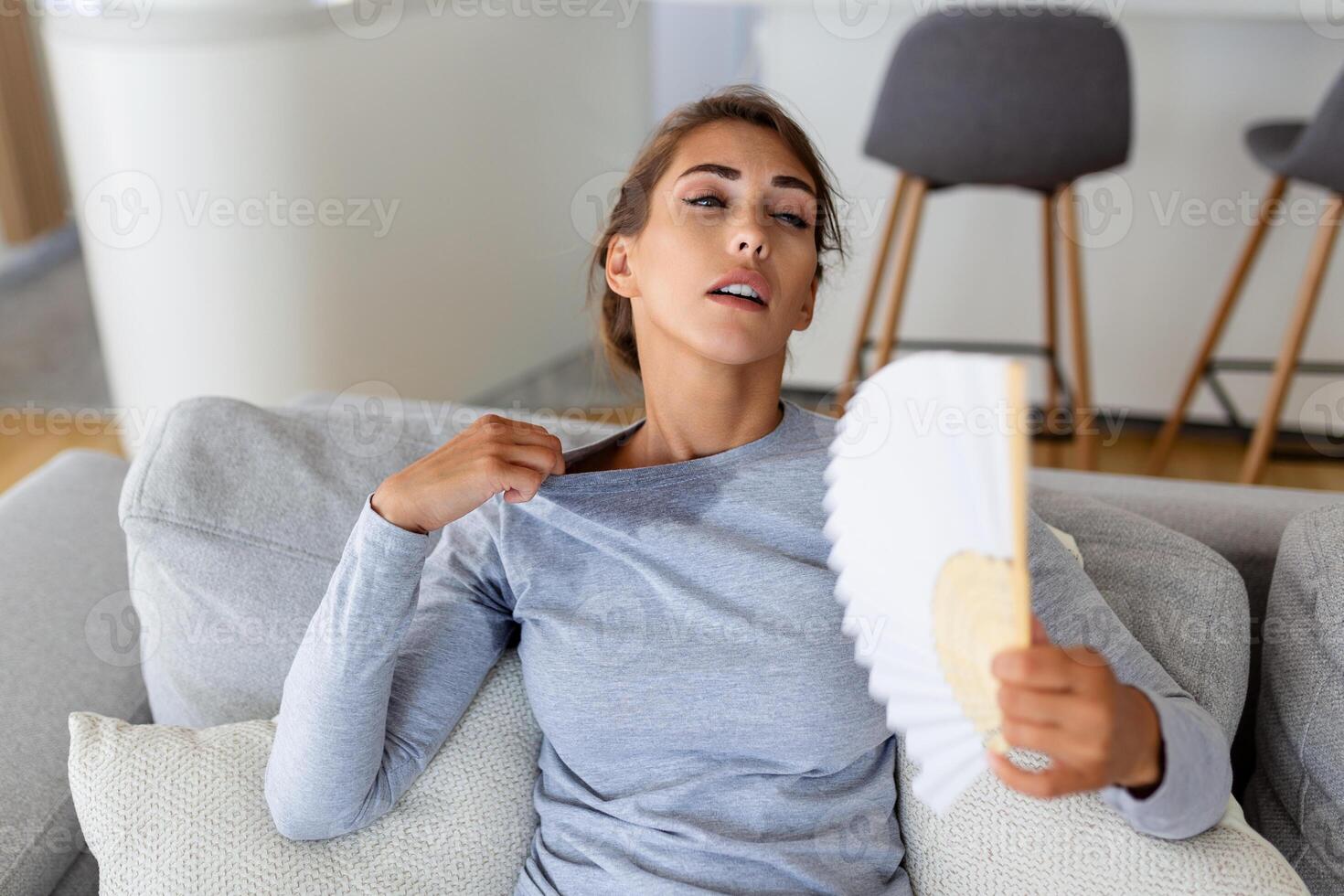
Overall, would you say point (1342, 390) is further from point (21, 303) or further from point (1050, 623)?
point (21, 303)

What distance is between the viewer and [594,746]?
113 cm

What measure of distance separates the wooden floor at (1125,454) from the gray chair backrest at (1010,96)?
877 millimetres

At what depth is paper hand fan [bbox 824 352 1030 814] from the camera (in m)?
0.75

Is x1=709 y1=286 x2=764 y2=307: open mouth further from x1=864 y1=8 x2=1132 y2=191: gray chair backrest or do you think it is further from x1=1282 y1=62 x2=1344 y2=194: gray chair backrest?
x1=1282 y1=62 x2=1344 y2=194: gray chair backrest

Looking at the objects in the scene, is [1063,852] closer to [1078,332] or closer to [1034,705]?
[1034,705]

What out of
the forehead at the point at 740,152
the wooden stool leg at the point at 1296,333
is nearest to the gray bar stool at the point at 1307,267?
the wooden stool leg at the point at 1296,333

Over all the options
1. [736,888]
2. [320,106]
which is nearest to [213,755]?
[736,888]

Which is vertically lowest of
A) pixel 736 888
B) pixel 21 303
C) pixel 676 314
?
pixel 21 303

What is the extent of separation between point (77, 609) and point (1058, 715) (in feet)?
3.78

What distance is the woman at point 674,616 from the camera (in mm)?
1059

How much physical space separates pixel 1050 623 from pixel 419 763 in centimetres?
59

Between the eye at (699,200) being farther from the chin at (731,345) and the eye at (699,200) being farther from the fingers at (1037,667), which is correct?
the fingers at (1037,667)

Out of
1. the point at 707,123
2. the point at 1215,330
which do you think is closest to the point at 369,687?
the point at 707,123

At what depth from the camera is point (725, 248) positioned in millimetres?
1146
